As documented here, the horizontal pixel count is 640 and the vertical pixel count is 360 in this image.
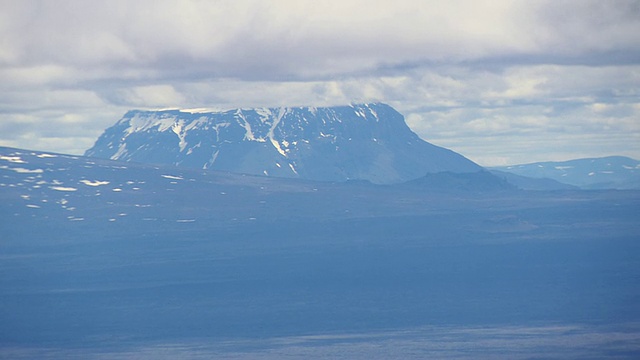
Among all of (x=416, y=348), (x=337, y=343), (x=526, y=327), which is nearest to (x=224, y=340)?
(x=337, y=343)

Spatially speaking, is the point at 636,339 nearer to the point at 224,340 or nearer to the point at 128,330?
the point at 224,340

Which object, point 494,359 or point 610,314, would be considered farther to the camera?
point 610,314

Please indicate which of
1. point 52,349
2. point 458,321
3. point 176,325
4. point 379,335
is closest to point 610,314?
point 458,321

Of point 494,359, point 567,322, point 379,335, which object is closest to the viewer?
point 494,359

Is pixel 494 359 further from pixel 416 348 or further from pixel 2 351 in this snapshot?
pixel 2 351

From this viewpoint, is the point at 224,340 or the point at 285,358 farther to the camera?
the point at 224,340

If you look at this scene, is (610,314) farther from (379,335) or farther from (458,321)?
(379,335)

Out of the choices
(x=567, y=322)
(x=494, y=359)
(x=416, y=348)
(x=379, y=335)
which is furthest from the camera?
(x=567, y=322)

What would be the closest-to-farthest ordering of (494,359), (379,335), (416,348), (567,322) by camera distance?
(494,359)
(416,348)
(379,335)
(567,322)
